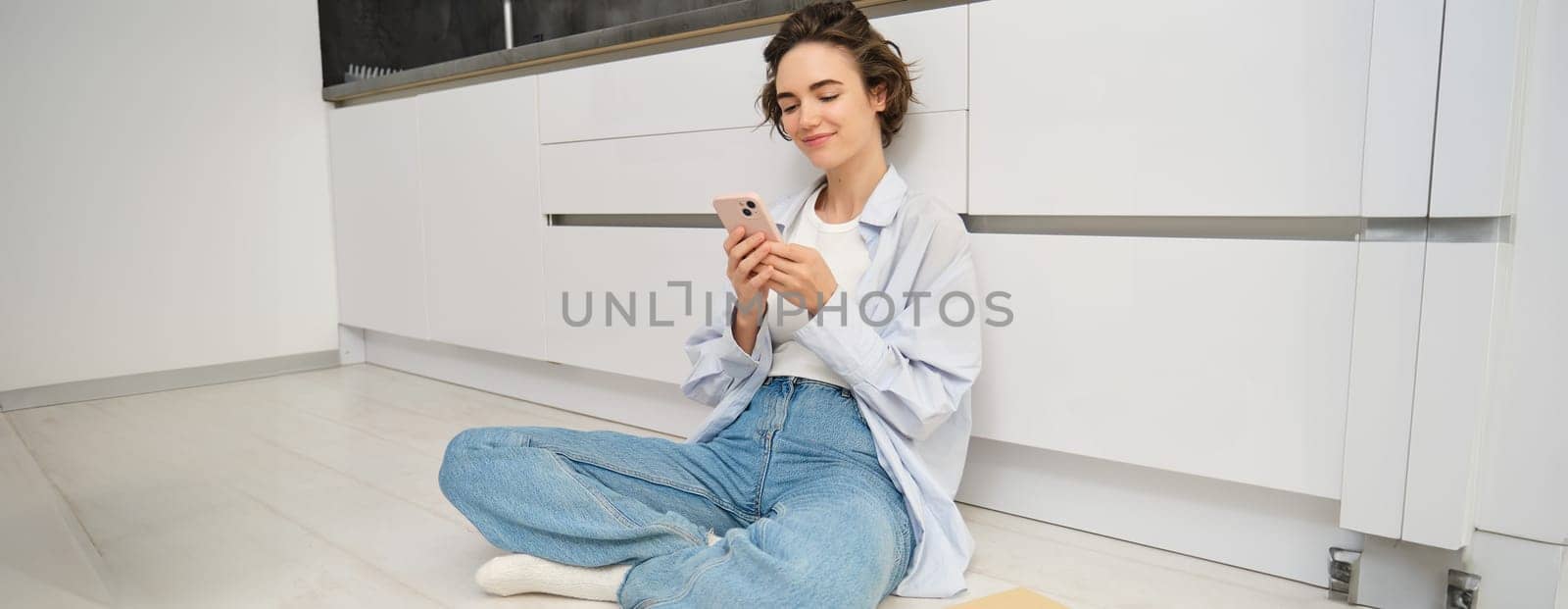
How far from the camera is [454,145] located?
2.62 metres

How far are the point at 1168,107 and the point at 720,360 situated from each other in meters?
0.72

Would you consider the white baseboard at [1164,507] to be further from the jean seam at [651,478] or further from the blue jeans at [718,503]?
the jean seam at [651,478]

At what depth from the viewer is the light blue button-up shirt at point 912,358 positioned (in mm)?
1295

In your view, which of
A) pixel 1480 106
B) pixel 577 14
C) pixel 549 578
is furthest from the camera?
pixel 577 14

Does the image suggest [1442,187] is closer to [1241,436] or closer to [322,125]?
[1241,436]

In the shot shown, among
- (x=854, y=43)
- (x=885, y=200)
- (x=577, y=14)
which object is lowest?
(x=885, y=200)

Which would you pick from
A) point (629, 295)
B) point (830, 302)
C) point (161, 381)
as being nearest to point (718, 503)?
point (830, 302)

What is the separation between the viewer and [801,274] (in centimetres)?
128

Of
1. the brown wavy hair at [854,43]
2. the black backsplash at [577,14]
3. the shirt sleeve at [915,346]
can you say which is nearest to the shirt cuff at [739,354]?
the shirt sleeve at [915,346]

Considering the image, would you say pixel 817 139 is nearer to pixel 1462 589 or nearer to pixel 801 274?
pixel 801 274

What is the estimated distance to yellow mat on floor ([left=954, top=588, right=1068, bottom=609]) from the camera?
1.25 m

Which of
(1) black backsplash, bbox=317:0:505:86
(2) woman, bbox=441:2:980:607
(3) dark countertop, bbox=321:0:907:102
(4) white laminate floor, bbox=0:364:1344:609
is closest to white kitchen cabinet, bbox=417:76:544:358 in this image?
(3) dark countertop, bbox=321:0:907:102

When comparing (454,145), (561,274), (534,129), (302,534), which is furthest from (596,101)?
(302,534)

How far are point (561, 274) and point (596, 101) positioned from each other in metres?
0.44
